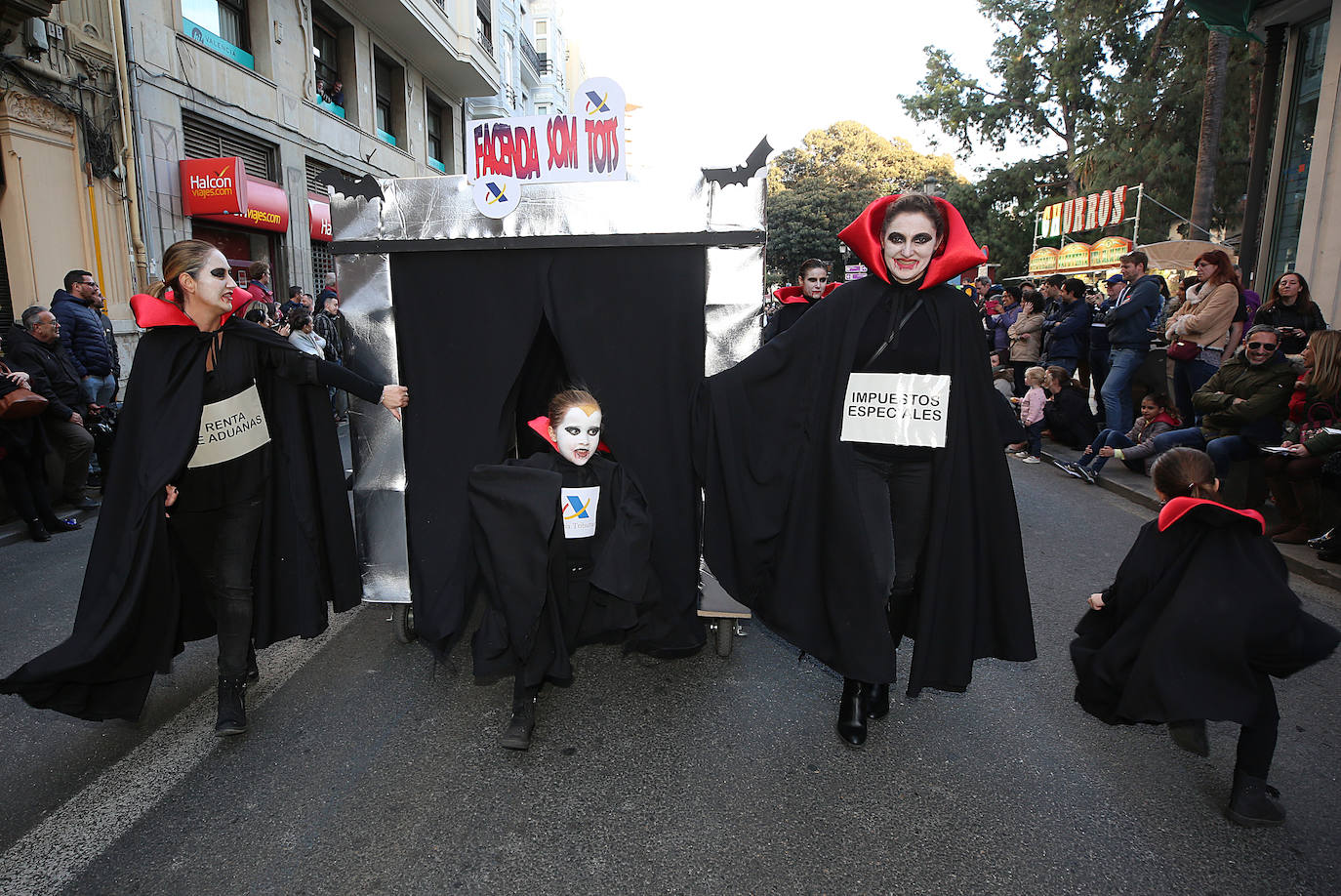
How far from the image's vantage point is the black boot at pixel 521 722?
2928 millimetres

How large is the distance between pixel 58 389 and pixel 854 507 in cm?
674

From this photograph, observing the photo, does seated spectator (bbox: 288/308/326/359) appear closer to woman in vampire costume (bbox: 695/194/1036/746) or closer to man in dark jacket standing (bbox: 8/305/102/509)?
man in dark jacket standing (bbox: 8/305/102/509)

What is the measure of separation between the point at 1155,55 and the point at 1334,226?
665 inches

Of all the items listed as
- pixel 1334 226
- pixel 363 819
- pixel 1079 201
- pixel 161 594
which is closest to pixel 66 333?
pixel 161 594

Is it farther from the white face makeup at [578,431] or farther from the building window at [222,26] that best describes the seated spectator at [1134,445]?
the building window at [222,26]

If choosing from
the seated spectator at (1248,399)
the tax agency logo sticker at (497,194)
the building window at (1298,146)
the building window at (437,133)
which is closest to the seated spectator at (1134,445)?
the seated spectator at (1248,399)

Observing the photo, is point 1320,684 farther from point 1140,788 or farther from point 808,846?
point 808,846

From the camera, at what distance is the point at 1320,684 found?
348 cm

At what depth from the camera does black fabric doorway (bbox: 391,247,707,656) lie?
332 cm

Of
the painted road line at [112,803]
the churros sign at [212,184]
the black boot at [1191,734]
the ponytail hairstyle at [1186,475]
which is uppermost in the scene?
the churros sign at [212,184]

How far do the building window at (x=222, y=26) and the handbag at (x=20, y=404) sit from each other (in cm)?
916

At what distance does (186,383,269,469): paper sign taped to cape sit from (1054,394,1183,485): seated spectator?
24.4 feet

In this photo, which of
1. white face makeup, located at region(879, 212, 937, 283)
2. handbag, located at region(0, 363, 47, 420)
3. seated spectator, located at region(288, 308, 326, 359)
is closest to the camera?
white face makeup, located at region(879, 212, 937, 283)

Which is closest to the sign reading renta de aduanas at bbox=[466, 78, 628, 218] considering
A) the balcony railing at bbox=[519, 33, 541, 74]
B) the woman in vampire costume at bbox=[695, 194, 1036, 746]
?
the woman in vampire costume at bbox=[695, 194, 1036, 746]
